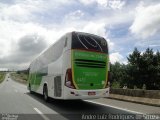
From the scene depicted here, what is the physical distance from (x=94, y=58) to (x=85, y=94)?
5.98 feet

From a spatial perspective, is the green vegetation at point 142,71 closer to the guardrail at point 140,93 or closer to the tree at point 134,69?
the tree at point 134,69

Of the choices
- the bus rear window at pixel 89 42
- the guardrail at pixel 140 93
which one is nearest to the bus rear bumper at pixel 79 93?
the bus rear window at pixel 89 42

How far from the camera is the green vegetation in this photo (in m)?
50.2

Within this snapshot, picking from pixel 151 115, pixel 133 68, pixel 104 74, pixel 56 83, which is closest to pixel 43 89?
pixel 56 83

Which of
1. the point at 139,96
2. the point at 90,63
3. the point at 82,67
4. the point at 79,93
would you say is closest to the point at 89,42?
the point at 90,63

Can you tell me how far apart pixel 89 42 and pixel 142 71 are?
4019 centimetres

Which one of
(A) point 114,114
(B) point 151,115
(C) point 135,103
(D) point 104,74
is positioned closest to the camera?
(B) point 151,115

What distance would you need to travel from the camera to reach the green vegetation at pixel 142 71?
5025 cm

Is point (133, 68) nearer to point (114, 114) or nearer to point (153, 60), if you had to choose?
point (153, 60)

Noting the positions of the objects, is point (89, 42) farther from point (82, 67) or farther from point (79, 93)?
point (79, 93)

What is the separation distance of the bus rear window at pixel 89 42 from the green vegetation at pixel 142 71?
36.4 metres

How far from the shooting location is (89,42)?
13.4m

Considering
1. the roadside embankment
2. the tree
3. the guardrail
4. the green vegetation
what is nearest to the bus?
the roadside embankment

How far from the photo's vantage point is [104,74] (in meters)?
13.7
